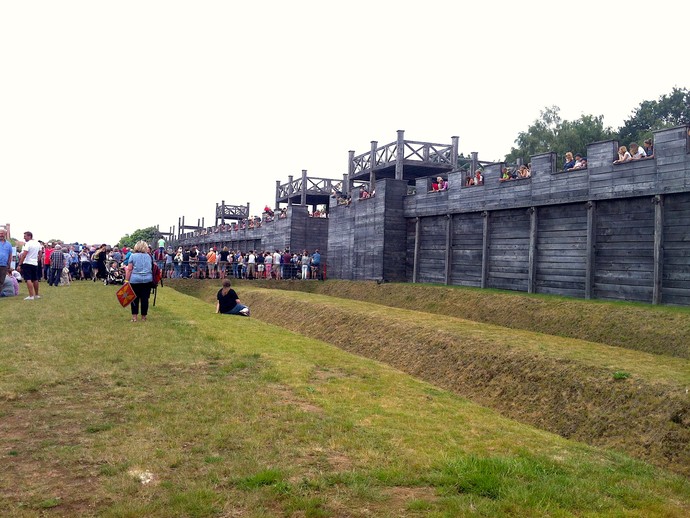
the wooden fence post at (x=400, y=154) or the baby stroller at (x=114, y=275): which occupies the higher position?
the wooden fence post at (x=400, y=154)

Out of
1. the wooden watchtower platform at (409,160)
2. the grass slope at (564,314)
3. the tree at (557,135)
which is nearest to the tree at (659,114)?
the tree at (557,135)

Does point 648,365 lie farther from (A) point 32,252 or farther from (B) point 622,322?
(A) point 32,252

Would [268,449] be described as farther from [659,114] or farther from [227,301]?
[659,114]

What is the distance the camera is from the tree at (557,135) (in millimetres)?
57281

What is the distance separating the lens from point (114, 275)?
27516 millimetres

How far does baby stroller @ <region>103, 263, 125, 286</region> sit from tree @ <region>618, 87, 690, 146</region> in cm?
4961

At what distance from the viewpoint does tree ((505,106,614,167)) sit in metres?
57.3

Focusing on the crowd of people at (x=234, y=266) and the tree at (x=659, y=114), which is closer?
the crowd of people at (x=234, y=266)

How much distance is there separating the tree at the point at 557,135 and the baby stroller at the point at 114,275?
37.2 m

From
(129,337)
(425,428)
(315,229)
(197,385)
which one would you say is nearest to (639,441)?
(425,428)

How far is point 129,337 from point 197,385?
4.25 m

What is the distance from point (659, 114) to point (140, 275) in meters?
59.5

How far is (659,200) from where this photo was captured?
16.4 metres

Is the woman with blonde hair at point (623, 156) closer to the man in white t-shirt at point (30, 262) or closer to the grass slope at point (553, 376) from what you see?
the grass slope at point (553, 376)
